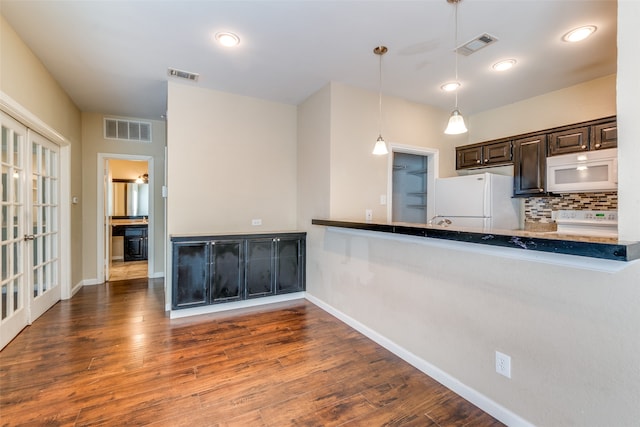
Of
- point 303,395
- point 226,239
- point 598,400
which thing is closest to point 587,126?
point 598,400

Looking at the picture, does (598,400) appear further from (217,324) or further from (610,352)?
(217,324)

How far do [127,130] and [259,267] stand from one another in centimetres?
335

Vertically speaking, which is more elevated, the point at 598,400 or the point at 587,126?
the point at 587,126

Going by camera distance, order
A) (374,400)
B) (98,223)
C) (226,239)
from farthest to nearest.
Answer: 1. (98,223)
2. (226,239)
3. (374,400)

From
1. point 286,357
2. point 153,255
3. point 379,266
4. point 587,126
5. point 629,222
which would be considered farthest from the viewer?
point 153,255

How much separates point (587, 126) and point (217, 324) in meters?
4.49

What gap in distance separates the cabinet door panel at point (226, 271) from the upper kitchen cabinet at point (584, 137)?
389 centimetres

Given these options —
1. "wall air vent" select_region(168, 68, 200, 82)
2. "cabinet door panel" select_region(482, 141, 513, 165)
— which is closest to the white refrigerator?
"cabinet door panel" select_region(482, 141, 513, 165)

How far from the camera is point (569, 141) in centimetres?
334

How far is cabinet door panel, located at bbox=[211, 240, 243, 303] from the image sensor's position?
3.50m

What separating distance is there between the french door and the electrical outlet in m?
3.88

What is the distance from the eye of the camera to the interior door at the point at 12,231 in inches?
103

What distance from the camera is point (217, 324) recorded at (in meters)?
3.20

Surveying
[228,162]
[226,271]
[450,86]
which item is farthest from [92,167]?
[450,86]
